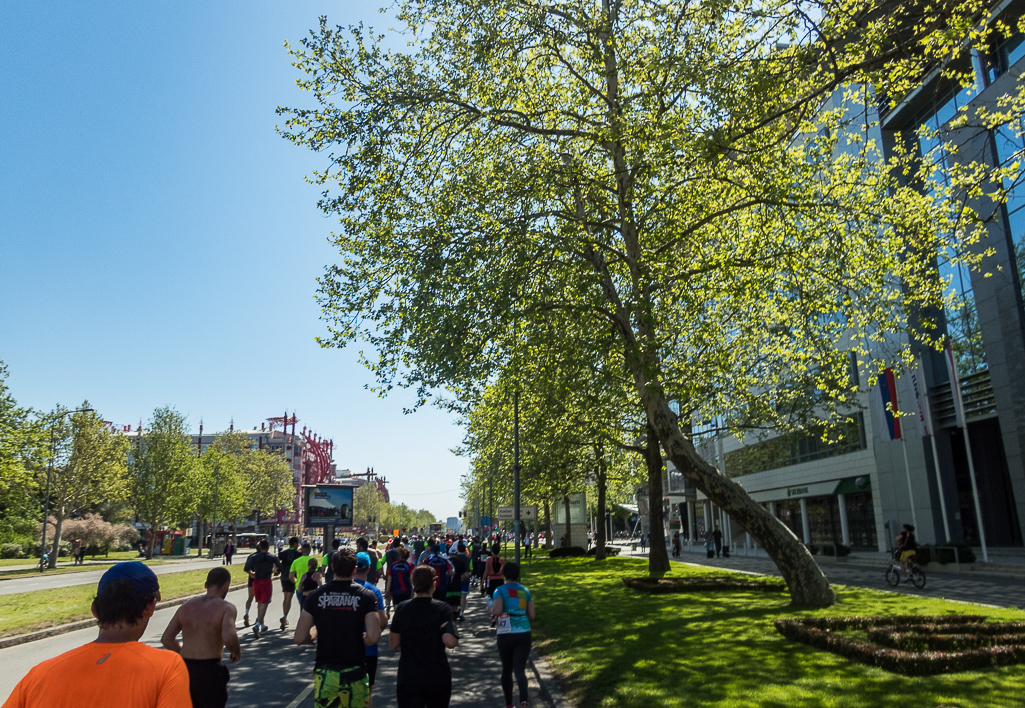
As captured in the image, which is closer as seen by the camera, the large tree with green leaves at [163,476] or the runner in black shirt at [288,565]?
the runner in black shirt at [288,565]

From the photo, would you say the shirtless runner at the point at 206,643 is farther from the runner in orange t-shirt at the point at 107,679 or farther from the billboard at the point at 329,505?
the billboard at the point at 329,505

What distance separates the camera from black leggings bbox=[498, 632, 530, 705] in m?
8.04

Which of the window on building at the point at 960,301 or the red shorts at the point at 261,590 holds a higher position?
the window on building at the point at 960,301

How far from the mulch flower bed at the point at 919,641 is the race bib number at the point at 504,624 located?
473cm

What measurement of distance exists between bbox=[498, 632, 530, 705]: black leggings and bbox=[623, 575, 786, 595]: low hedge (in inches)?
468

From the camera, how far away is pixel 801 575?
14805mm

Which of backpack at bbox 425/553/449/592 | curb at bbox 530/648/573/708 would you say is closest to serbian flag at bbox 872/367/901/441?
backpack at bbox 425/553/449/592

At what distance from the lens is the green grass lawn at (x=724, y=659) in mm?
7715

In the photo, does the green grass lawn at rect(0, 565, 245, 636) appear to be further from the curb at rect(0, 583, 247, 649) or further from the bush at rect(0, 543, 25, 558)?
the bush at rect(0, 543, 25, 558)

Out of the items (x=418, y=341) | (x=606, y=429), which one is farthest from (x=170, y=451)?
(x=418, y=341)

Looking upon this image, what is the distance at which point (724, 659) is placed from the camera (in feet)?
32.6

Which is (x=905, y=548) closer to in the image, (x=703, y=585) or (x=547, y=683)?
(x=703, y=585)

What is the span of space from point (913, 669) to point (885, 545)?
31.5 meters

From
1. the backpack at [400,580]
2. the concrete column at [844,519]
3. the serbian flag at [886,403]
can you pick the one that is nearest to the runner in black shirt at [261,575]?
the backpack at [400,580]
